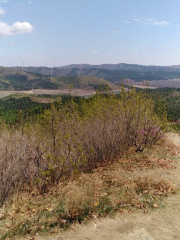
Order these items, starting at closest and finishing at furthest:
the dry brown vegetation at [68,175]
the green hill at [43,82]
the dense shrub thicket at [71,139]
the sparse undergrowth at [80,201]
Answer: the sparse undergrowth at [80,201], the dry brown vegetation at [68,175], the dense shrub thicket at [71,139], the green hill at [43,82]

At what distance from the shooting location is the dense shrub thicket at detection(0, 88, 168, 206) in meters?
6.45

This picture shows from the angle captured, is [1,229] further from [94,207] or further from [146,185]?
[146,185]

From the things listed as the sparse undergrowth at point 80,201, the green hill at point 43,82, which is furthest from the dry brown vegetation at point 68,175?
the green hill at point 43,82

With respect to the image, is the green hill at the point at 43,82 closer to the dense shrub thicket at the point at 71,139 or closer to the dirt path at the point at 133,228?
the dense shrub thicket at the point at 71,139

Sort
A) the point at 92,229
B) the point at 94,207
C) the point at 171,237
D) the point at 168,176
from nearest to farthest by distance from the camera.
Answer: the point at 171,237, the point at 92,229, the point at 94,207, the point at 168,176

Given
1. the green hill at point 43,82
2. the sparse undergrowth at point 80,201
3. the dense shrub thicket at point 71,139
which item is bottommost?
the sparse undergrowth at point 80,201

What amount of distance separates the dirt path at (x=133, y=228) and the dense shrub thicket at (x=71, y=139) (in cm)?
183

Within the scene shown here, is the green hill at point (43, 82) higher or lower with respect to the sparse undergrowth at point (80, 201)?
higher

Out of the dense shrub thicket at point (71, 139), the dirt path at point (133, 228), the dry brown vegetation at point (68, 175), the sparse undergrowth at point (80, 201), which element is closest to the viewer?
the dirt path at point (133, 228)

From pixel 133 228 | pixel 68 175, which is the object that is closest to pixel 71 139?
pixel 68 175

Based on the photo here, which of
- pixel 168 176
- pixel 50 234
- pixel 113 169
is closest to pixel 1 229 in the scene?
pixel 50 234

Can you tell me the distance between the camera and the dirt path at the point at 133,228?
4566mm

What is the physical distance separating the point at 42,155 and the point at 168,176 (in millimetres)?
4980

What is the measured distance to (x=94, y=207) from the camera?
226 inches
